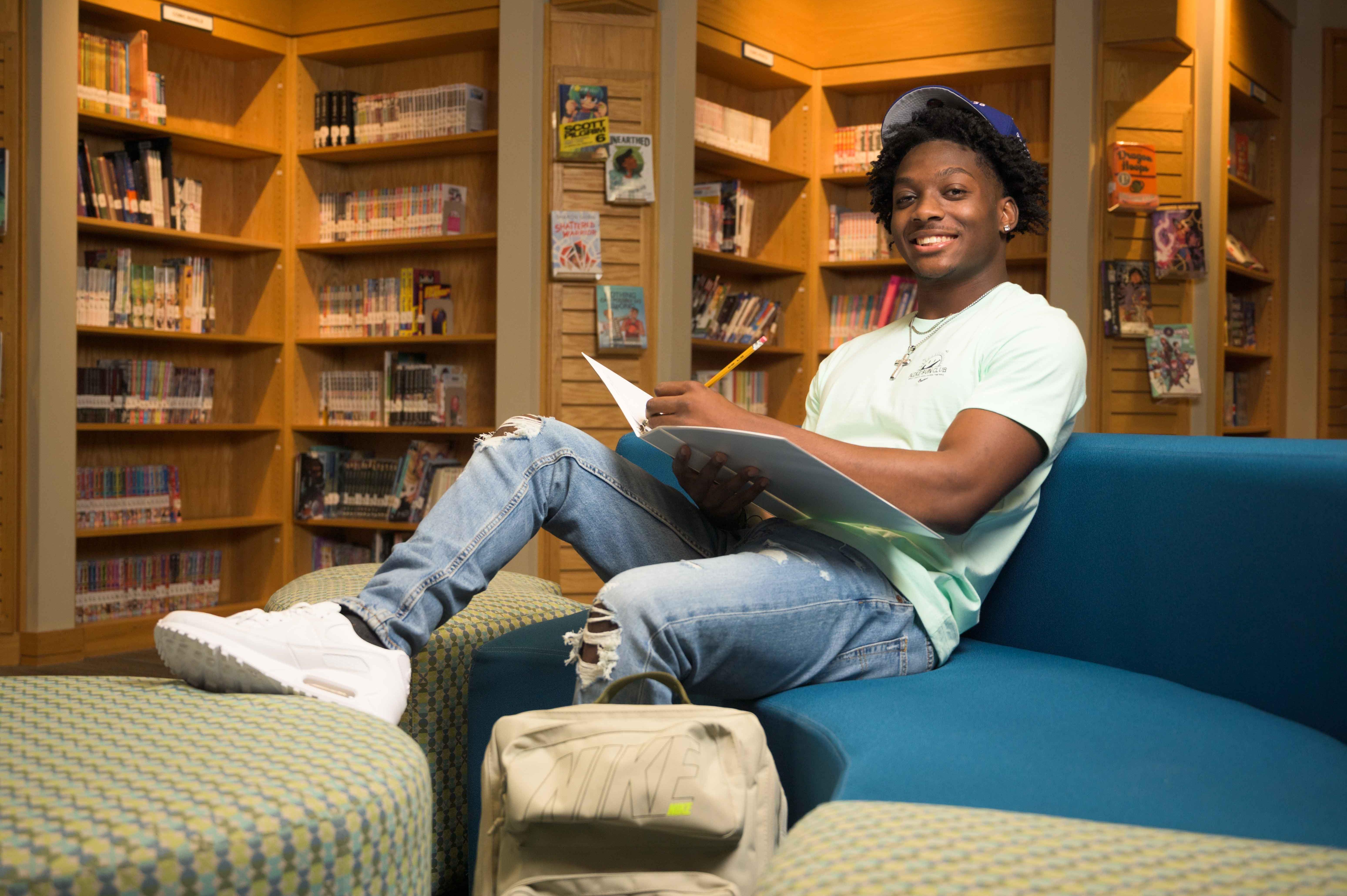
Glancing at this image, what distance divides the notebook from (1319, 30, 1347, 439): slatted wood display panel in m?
5.03

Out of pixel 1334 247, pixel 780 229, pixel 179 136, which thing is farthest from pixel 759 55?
pixel 1334 247

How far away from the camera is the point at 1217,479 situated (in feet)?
4.70

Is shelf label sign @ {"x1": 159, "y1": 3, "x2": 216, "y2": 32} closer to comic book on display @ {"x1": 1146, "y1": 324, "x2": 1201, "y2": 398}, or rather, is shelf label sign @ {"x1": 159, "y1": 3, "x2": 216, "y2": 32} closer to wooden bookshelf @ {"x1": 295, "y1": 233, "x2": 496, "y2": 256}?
wooden bookshelf @ {"x1": 295, "y1": 233, "x2": 496, "y2": 256}

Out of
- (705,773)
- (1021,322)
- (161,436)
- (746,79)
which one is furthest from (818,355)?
(705,773)

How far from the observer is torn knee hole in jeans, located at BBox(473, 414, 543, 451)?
1.60m

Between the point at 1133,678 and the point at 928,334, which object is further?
the point at 928,334

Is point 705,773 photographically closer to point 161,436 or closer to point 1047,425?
point 1047,425

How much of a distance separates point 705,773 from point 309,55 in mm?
4331

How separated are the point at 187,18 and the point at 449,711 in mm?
3566

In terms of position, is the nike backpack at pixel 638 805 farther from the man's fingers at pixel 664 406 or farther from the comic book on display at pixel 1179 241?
the comic book on display at pixel 1179 241

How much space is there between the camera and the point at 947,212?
1858 millimetres

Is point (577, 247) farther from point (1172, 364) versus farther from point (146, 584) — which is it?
point (1172, 364)

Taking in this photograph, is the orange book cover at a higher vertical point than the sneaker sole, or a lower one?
higher

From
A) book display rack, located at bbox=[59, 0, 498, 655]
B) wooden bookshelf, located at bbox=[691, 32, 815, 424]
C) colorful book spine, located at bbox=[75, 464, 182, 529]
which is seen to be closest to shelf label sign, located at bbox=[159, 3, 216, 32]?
book display rack, located at bbox=[59, 0, 498, 655]
